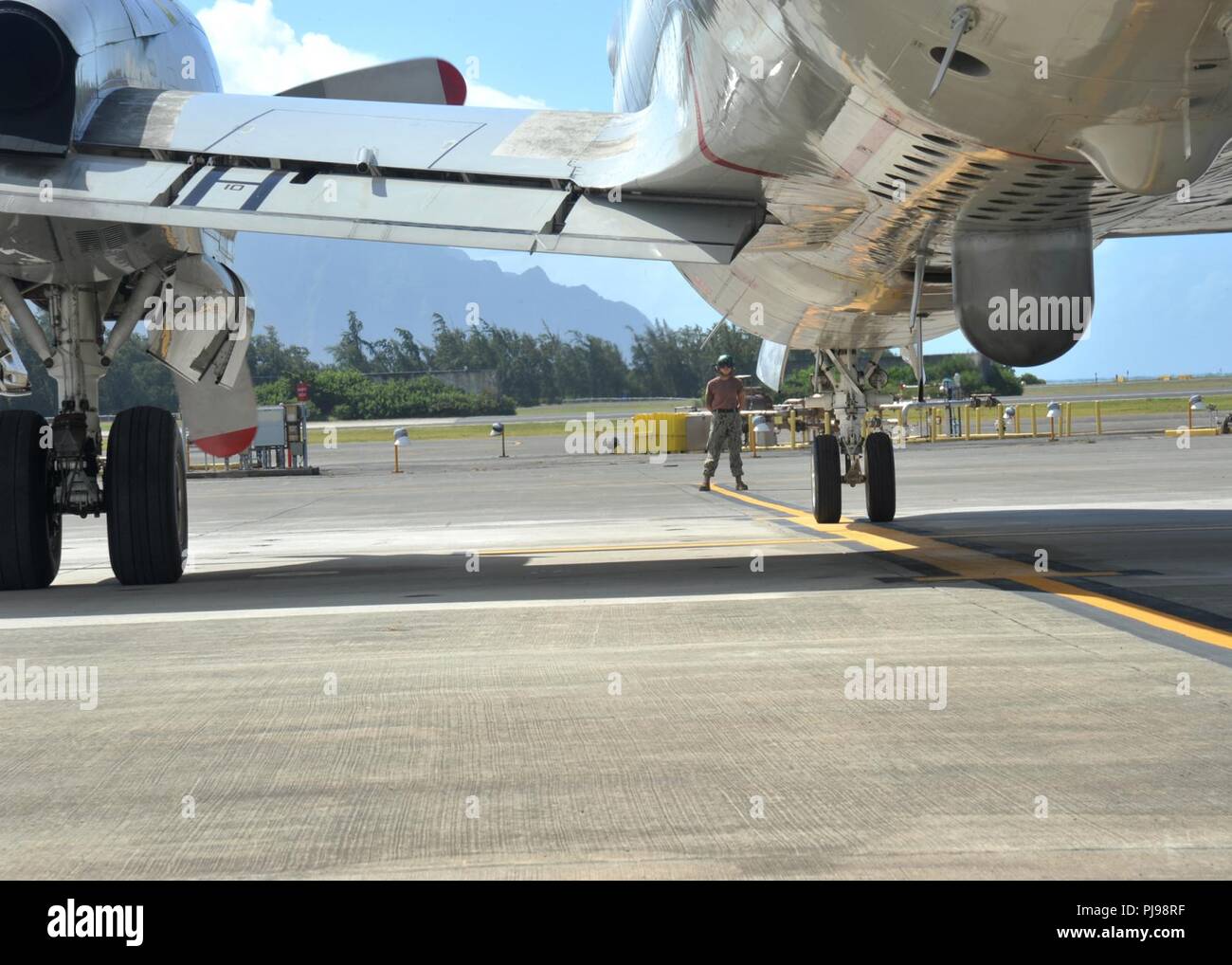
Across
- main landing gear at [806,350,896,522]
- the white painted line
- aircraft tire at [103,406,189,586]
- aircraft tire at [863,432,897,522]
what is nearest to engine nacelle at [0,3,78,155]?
aircraft tire at [103,406,189,586]

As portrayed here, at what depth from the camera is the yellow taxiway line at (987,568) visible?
6.33 meters

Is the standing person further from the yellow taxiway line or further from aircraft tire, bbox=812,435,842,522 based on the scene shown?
aircraft tire, bbox=812,435,842,522

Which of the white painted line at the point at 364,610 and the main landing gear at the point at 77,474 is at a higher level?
the main landing gear at the point at 77,474

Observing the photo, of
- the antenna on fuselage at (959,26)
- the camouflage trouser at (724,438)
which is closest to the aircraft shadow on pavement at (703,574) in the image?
the antenna on fuselage at (959,26)

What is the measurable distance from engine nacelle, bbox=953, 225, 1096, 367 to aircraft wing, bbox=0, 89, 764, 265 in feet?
4.73

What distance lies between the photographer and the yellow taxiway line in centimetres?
633

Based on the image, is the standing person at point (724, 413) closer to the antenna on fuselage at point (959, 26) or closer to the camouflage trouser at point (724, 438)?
the camouflage trouser at point (724, 438)

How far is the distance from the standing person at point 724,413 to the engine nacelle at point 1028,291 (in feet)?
32.1

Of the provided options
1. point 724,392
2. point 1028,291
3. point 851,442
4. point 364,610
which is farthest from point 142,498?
point 724,392

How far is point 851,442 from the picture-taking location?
1313 cm

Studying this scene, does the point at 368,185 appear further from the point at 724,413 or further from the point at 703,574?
the point at 724,413

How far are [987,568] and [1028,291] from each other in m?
1.89

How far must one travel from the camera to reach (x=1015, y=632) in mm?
6352
